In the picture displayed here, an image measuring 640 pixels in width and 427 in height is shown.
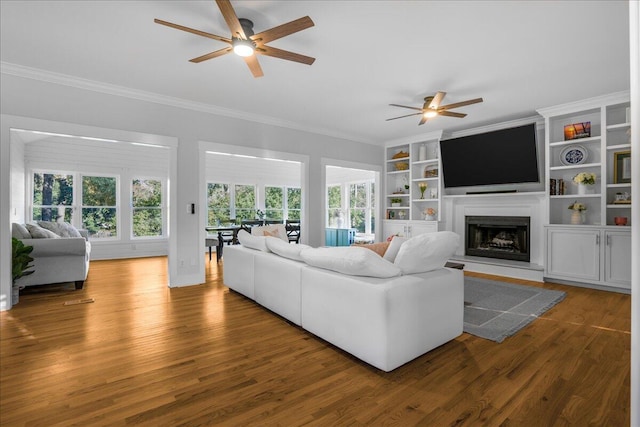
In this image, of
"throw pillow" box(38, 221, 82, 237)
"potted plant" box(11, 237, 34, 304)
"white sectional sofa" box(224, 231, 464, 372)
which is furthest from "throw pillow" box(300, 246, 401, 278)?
"throw pillow" box(38, 221, 82, 237)

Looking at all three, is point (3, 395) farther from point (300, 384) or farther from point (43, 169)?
point (43, 169)

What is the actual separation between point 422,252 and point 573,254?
11.9ft

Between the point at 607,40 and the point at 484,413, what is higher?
the point at 607,40

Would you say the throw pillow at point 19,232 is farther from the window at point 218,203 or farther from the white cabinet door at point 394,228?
the white cabinet door at point 394,228

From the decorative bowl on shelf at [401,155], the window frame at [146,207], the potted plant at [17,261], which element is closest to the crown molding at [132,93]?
the potted plant at [17,261]

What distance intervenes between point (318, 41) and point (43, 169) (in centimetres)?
676

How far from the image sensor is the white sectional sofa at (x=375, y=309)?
2.16 meters

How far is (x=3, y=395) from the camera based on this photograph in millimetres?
1958

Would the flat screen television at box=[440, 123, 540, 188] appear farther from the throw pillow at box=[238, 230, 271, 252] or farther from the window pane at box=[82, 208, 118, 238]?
the window pane at box=[82, 208, 118, 238]

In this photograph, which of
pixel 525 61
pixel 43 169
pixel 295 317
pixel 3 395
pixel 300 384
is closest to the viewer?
pixel 3 395

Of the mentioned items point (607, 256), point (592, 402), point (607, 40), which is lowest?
point (592, 402)

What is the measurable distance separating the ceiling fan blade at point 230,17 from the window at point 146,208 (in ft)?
21.2

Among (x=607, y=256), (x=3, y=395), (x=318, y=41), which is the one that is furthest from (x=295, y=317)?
(x=607, y=256)

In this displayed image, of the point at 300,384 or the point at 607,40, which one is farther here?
the point at 607,40
